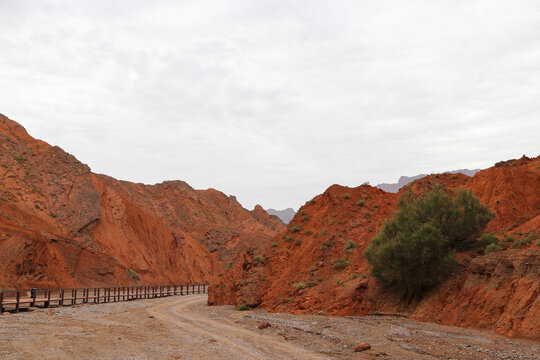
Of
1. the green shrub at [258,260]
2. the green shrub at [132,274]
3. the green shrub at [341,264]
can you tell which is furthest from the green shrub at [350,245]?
the green shrub at [132,274]

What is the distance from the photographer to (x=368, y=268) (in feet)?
88.4

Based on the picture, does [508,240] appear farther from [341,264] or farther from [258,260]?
[258,260]

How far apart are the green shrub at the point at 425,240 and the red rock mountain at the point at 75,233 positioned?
30654mm

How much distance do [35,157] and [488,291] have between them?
6185 cm

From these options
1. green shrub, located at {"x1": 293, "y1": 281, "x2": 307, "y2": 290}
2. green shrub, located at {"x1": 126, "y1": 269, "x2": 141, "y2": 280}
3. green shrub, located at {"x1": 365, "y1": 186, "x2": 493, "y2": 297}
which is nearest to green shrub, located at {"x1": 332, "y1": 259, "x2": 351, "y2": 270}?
green shrub, located at {"x1": 293, "y1": 281, "x2": 307, "y2": 290}

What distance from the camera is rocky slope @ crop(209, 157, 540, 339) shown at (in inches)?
694

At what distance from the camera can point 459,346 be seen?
14086mm

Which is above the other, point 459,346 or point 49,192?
point 49,192

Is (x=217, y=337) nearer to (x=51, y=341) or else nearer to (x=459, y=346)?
(x=51, y=341)

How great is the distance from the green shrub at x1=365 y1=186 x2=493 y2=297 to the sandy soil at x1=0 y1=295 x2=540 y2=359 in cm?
241

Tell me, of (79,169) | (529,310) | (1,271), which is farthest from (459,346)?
(79,169)

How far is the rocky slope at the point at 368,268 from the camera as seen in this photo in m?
17.6

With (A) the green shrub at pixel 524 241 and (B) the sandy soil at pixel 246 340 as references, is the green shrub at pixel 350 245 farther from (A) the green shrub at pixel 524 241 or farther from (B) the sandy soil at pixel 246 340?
(A) the green shrub at pixel 524 241

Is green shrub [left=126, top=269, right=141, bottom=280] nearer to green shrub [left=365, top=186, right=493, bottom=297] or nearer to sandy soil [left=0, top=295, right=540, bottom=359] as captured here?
sandy soil [left=0, top=295, right=540, bottom=359]
